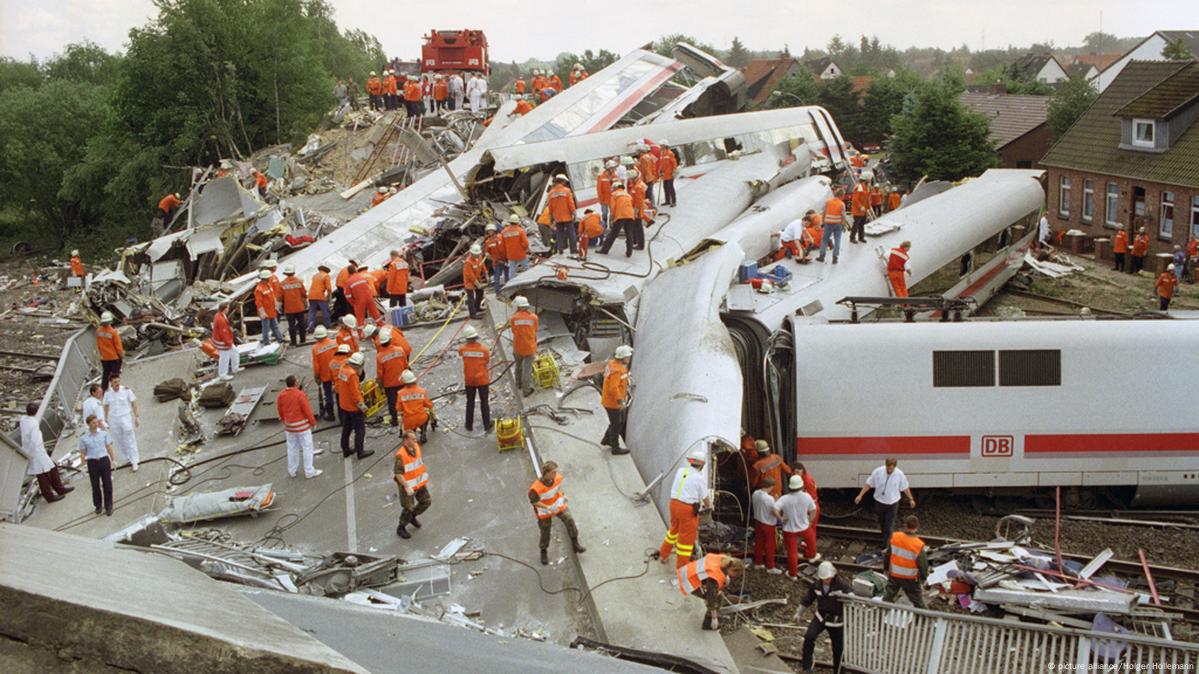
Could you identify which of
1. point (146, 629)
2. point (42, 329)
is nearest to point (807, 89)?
point (42, 329)

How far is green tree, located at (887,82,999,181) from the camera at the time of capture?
40.2 meters

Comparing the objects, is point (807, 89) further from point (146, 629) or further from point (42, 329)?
point (146, 629)

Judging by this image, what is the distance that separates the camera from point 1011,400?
13586 mm

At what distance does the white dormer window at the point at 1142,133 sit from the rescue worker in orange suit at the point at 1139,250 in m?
3.49

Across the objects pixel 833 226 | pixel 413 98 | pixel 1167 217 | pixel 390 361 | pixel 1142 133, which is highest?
pixel 413 98

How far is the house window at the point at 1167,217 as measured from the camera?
1139 inches

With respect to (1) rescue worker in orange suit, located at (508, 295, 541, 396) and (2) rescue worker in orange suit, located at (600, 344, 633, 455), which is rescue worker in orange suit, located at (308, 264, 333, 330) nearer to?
(1) rescue worker in orange suit, located at (508, 295, 541, 396)

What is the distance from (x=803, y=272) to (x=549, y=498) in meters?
8.93

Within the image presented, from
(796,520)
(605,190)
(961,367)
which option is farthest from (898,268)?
(796,520)

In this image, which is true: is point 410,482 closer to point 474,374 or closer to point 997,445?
point 474,374

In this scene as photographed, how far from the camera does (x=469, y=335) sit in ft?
44.1

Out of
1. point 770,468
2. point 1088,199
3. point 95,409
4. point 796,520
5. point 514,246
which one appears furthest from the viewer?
point 1088,199

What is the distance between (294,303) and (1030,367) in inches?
491

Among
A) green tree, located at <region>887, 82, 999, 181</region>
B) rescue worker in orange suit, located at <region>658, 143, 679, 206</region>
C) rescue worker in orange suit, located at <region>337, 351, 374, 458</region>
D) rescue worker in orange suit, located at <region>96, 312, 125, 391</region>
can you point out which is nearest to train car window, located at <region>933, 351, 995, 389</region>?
rescue worker in orange suit, located at <region>337, 351, 374, 458</region>
